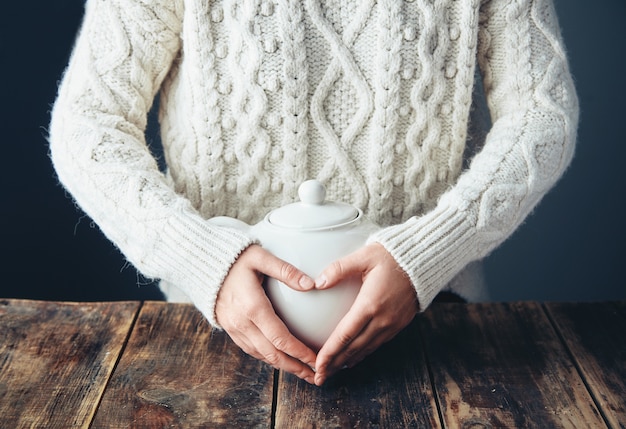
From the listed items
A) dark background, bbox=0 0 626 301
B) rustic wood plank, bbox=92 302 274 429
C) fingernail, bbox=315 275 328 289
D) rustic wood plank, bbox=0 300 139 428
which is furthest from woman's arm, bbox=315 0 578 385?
dark background, bbox=0 0 626 301

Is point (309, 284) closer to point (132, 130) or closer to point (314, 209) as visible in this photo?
point (314, 209)

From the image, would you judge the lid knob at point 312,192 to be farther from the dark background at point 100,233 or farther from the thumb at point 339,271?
the dark background at point 100,233

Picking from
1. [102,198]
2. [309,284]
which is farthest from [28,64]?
[309,284]

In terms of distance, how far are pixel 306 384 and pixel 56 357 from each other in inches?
14.3

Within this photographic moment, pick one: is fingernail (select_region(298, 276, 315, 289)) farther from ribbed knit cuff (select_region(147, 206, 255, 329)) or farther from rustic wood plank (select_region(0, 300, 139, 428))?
rustic wood plank (select_region(0, 300, 139, 428))

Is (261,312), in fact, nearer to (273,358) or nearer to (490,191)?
(273,358)

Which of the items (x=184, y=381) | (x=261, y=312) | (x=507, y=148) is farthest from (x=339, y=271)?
(x=507, y=148)

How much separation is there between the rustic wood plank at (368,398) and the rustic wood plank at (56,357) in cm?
25

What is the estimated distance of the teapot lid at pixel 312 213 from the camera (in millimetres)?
899

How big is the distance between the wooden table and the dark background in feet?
1.91

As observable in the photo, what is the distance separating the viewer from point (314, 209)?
3.02ft

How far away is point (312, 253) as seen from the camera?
2.89 feet

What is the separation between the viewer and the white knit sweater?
1.05 meters

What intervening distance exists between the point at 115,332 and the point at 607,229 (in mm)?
1388
